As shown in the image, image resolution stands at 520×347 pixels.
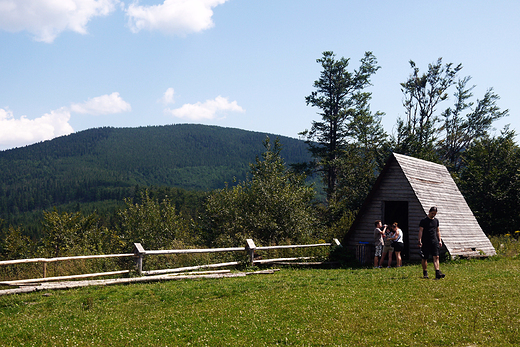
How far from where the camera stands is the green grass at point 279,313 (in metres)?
6.84

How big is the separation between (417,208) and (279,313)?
1165 cm

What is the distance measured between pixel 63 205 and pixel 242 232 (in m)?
182

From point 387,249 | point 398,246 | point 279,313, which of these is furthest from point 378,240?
point 279,313

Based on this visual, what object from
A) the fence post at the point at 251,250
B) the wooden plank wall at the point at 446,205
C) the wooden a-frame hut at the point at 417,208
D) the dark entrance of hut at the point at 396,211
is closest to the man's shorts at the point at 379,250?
the wooden a-frame hut at the point at 417,208

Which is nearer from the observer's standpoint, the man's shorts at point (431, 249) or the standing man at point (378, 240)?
the man's shorts at point (431, 249)

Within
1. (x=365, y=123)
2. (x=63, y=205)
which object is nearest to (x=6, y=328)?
(x=365, y=123)

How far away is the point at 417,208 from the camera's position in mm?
17906

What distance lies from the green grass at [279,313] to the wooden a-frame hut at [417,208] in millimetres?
5326

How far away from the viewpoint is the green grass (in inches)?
269

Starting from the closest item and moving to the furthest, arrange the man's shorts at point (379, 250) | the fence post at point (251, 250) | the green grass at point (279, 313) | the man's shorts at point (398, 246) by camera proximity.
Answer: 1. the green grass at point (279, 313)
2. the man's shorts at point (398, 246)
3. the man's shorts at point (379, 250)
4. the fence post at point (251, 250)

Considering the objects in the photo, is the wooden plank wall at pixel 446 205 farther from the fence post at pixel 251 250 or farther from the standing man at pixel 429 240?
the fence post at pixel 251 250

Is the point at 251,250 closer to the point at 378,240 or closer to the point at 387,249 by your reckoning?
the point at 378,240

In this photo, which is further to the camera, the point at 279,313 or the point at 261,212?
the point at 261,212

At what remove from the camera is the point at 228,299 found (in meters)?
10.3
